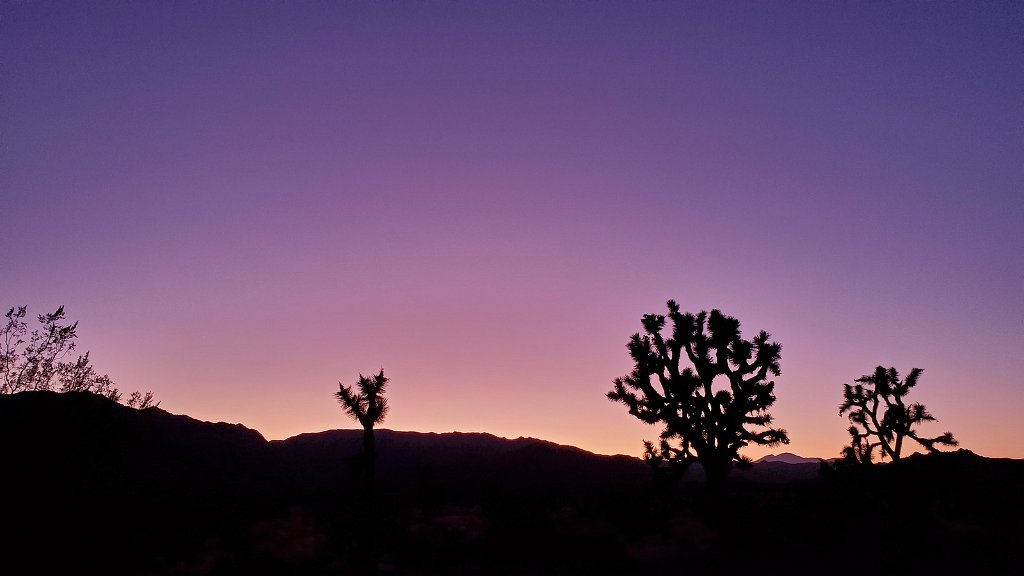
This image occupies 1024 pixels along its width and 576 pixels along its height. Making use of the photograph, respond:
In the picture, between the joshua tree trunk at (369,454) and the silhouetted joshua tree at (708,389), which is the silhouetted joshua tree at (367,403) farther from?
the silhouetted joshua tree at (708,389)

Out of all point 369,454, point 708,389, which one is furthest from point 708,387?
point 369,454

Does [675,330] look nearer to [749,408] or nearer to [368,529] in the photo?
[749,408]

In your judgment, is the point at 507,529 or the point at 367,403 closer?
the point at 507,529

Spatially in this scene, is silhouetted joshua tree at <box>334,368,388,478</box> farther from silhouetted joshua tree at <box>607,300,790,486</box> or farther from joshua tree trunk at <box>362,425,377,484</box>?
silhouetted joshua tree at <box>607,300,790,486</box>

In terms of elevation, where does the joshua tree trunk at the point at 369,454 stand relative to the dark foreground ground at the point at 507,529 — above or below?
above

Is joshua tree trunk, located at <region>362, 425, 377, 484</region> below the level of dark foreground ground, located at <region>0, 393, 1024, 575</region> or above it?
above

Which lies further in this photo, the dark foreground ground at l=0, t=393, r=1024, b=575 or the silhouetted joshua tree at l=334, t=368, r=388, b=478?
the silhouetted joshua tree at l=334, t=368, r=388, b=478

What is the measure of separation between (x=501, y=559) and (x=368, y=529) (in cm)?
328

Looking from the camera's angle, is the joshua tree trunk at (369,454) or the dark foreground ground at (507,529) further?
the joshua tree trunk at (369,454)

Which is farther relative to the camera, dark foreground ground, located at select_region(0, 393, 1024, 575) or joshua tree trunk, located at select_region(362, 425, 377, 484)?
joshua tree trunk, located at select_region(362, 425, 377, 484)

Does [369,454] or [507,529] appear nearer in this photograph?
Answer: [507,529]

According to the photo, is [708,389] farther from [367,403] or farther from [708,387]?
[367,403]

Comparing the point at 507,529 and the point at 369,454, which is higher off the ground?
the point at 369,454

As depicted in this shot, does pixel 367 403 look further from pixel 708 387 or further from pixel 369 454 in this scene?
pixel 708 387
